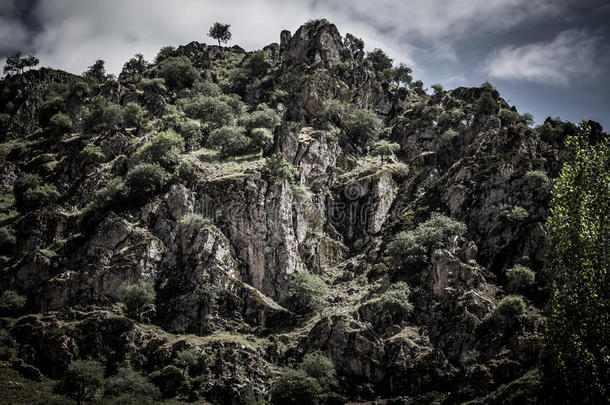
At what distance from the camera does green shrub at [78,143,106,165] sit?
82062 mm

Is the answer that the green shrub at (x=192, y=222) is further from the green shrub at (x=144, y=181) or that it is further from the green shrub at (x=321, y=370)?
the green shrub at (x=321, y=370)

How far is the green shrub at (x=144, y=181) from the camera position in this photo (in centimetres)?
7131

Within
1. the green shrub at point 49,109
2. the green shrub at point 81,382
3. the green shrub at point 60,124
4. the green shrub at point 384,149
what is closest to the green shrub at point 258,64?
the green shrub at point 384,149

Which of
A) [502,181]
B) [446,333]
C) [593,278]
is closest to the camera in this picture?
[593,278]

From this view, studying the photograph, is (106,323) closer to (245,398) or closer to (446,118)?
(245,398)

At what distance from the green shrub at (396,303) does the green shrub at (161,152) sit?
43117mm

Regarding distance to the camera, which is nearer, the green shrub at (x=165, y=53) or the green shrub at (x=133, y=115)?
the green shrub at (x=133, y=115)

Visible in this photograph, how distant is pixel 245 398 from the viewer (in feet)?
164

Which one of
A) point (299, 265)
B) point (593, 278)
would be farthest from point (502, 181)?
point (593, 278)

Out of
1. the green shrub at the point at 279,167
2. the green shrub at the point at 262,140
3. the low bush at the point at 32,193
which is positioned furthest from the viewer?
the green shrub at the point at 262,140

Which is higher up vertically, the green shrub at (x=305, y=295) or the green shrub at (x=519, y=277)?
the green shrub at (x=519, y=277)

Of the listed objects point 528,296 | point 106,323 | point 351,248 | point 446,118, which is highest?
A: point 446,118

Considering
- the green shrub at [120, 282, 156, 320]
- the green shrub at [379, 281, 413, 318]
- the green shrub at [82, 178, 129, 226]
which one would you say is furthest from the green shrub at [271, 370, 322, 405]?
the green shrub at [82, 178, 129, 226]

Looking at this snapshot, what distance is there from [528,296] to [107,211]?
62.5 m
